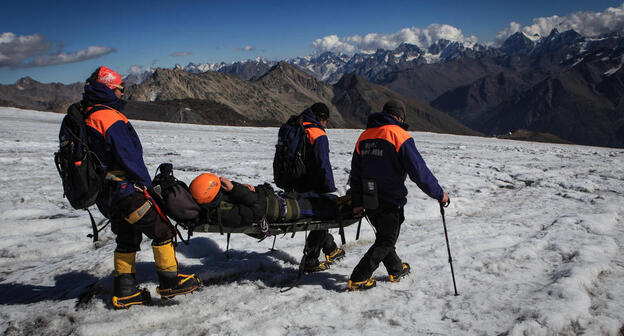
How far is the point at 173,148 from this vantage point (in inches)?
678

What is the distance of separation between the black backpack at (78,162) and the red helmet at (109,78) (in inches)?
17.1

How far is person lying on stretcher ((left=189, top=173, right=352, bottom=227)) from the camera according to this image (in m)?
4.39

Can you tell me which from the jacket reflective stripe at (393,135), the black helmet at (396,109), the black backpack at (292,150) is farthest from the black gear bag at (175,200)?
the black helmet at (396,109)

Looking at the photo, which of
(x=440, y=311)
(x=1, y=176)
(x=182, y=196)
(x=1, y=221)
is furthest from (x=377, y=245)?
(x=1, y=176)

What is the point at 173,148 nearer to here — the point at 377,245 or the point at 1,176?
the point at 1,176

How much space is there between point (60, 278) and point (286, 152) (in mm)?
3820

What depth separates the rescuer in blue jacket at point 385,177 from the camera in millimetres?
4660

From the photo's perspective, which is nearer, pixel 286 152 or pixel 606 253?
pixel 286 152

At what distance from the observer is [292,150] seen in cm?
546

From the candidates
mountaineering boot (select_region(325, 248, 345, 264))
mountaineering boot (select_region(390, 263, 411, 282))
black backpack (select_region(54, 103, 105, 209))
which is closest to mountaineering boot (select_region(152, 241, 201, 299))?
black backpack (select_region(54, 103, 105, 209))

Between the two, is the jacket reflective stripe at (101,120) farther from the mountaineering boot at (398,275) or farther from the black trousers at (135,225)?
the mountaineering boot at (398,275)

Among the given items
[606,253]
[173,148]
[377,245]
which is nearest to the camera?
[377,245]

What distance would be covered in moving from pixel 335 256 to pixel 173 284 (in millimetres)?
2781

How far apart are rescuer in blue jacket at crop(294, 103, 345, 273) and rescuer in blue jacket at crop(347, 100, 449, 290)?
583 millimetres
